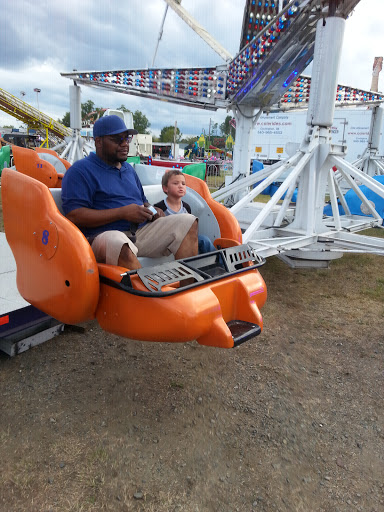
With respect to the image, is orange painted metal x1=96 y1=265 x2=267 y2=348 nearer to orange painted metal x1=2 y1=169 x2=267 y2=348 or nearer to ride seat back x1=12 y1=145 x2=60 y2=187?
orange painted metal x1=2 y1=169 x2=267 y2=348

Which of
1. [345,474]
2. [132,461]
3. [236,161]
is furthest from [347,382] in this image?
[236,161]

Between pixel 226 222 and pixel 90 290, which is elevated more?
pixel 226 222

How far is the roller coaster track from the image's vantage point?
71.6ft

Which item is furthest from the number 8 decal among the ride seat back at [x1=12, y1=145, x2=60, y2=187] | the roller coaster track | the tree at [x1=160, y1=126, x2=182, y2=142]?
the tree at [x1=160, y1=126, x2=182, y2=142]

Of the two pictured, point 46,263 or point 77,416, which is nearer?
point 46,263

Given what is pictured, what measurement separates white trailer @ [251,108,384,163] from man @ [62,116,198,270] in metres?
15.2

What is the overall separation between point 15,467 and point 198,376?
1.20 meters

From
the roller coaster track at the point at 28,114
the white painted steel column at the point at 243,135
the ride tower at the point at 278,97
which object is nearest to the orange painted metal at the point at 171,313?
the ride tower at the point at 278,97

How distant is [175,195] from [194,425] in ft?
4.87

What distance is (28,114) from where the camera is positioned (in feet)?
74.5

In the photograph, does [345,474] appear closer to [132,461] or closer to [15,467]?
[132,461]

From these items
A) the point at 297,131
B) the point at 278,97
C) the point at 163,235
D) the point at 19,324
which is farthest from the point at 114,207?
the point at 297,131

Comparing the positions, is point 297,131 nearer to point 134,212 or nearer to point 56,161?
point 56,161

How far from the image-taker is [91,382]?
2.49 meters
